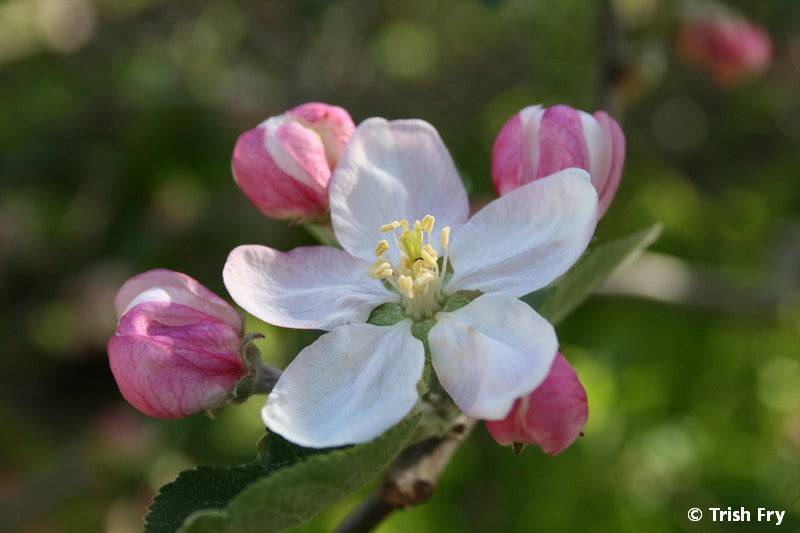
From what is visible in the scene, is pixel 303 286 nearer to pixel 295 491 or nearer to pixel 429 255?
pixel 429 255

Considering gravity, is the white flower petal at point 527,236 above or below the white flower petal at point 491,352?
above

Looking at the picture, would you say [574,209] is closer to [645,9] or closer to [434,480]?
[434,480]

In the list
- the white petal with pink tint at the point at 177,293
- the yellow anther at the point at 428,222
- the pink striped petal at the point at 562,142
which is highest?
the pink striped petal at the point at 562,142

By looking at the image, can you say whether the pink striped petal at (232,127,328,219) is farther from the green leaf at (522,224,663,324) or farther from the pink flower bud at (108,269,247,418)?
the green leaf at (522,224,663,324)

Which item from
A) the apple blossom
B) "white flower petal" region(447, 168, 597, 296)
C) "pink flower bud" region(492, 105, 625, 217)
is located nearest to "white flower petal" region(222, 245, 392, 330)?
the apple blossom

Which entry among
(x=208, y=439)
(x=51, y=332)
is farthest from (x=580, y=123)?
(x=51, y=332)

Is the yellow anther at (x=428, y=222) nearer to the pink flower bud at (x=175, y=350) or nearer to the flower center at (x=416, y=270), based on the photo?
the flower center at (x=416, y=270)

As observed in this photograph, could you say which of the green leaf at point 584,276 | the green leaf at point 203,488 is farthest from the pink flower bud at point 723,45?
the green leaf at point 203,488
